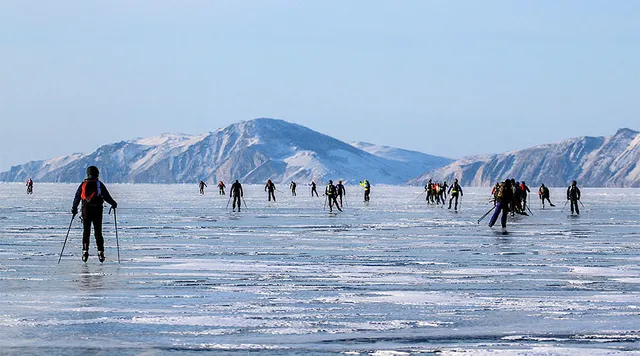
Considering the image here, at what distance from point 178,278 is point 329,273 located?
2312mm

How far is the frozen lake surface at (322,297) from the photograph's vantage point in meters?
9.12

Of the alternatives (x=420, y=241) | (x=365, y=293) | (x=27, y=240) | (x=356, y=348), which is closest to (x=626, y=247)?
(x=420, y=241)

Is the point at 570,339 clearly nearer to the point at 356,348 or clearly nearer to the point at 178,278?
the point at 356,348

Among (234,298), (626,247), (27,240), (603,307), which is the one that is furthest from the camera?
(27,240)

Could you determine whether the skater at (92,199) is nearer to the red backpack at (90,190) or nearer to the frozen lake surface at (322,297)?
the red backpack at (90,190)

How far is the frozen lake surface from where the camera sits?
29.9ft

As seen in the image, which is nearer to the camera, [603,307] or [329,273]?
[603,307]

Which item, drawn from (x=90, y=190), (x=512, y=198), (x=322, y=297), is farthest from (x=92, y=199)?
(x=512, y=198)

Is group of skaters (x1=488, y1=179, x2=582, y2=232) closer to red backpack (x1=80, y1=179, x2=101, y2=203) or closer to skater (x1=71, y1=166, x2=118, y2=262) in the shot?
skater (x1=71, y1=166, x2=118, y2=262)

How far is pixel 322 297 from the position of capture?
1265cm

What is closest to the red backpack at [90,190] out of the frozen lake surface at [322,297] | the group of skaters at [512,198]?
the frozen lake surface at [322,297]

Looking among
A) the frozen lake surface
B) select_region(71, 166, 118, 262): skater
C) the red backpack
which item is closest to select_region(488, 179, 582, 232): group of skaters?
the frozen lake surface

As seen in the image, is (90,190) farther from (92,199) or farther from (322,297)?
(322,297)

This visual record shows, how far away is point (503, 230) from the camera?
1193 inches
